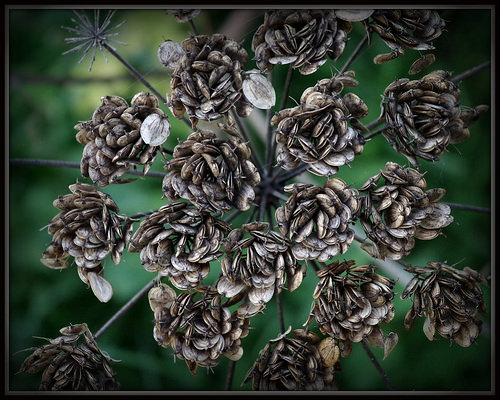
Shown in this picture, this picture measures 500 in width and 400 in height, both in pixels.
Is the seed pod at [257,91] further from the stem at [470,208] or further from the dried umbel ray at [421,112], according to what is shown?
the stem at [470,208]

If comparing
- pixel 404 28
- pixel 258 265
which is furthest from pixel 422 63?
pixel 258 265

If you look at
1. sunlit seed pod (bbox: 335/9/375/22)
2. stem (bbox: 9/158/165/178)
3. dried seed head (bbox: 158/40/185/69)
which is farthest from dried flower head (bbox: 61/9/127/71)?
sunlit seed pod (bbox: 335/9/375/22)

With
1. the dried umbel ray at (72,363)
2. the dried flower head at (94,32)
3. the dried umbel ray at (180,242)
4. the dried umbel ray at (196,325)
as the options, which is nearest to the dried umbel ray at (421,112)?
the dried umbel ray at (180,242)

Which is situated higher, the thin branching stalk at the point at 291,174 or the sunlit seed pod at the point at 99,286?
the thin branching stalk at the point at 291,174

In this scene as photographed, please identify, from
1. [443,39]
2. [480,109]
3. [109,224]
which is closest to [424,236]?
[480,109]

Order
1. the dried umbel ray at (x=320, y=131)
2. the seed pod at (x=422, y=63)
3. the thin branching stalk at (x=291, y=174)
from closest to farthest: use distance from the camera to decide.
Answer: the dried umbel ray at (x=320, y=131), the seed pod at (x=422, y=63), the thin branching stalk at (x=291, y=174)

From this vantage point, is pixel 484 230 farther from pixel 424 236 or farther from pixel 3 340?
pixel 3 340

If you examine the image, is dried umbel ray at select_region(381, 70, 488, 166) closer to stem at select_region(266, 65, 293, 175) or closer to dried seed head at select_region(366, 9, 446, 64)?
dried seed head at select_region(366, 9, 446, 64)
